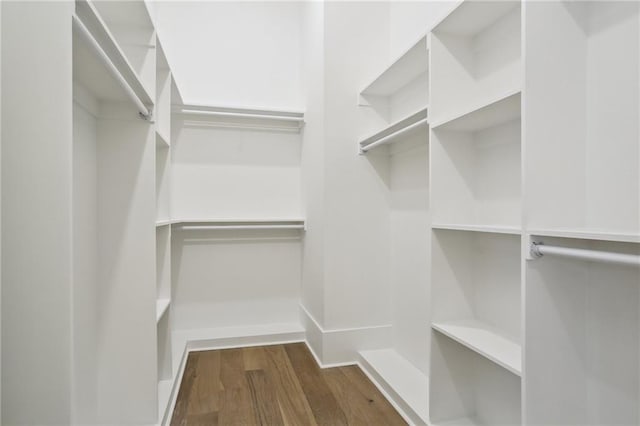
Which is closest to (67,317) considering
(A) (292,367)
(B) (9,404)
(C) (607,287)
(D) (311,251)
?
(B) (9,404)

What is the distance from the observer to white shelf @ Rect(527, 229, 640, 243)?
733mm

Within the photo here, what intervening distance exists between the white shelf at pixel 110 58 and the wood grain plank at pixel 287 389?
1.55m

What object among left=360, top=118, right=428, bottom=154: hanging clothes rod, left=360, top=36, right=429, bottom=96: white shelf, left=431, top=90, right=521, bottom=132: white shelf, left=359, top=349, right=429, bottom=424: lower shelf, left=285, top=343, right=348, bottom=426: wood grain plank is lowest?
left=285, top=343, right=348, bottom=426: wood grain plank

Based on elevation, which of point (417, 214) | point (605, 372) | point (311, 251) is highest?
point (417, 214)

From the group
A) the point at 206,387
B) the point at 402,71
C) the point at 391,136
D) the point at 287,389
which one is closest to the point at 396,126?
the point at 391,136

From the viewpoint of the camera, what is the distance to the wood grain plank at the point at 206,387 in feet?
5.46

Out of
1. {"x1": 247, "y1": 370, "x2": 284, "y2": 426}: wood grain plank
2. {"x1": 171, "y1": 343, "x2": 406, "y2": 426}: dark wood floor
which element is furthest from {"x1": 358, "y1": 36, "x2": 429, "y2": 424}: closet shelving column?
{"x1": 247, "y1": 370, "x2": 284, "y2": 426}: wood grain plank

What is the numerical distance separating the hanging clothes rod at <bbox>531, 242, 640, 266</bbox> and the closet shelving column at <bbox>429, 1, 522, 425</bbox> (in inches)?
12.5

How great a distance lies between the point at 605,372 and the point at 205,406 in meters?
1.65

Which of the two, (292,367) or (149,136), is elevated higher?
(149,136)

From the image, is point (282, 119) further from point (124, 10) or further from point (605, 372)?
point (605, 372)

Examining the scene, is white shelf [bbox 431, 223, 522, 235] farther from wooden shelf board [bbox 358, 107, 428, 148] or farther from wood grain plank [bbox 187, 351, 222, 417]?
wood grain plank [bbox 187, 351, 222, 417]

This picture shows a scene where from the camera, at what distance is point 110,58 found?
1161 mm

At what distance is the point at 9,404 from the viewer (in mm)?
727
